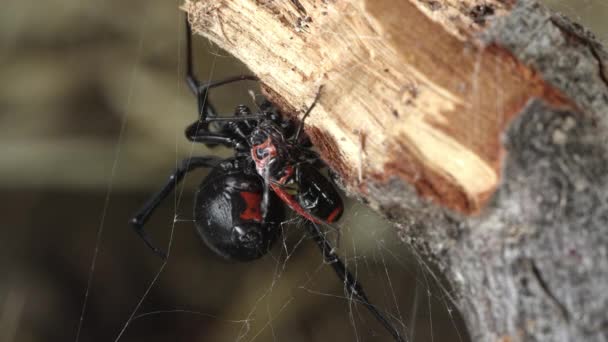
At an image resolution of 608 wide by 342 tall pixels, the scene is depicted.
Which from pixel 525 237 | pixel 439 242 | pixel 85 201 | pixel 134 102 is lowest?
pixel 85 201

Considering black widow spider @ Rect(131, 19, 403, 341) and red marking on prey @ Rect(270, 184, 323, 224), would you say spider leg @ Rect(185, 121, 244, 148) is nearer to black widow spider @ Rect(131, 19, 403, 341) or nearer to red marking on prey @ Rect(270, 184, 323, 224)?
black widow spider @ Rect(131, 19, 403, 341)

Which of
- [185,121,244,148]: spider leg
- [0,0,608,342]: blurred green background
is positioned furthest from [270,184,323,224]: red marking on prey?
[0,0,608,342]: blurred green background

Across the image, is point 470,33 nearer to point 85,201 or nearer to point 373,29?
point 373,29

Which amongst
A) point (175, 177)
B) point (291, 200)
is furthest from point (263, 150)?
point (175, 177)

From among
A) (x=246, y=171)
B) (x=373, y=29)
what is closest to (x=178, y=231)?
(x=246, y=171)

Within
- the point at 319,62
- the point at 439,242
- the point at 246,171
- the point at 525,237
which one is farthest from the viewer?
the point at 246,171

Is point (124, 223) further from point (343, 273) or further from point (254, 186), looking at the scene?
point (343, 273)

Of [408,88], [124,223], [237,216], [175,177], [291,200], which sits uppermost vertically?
[408,88]
